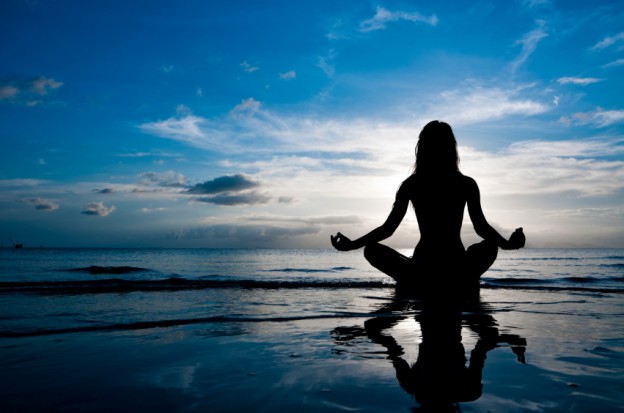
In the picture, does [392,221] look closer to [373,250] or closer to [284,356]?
[373,250]

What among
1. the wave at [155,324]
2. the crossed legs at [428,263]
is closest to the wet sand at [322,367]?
the wave at [155,324]

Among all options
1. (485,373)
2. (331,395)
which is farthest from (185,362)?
(485,373)

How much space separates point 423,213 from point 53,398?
418 cm

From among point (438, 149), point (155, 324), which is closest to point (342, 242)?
point (438, 149)

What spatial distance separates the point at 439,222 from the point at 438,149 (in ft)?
3.01

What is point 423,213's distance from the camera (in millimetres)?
5203

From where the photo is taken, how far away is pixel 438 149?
17.0ft

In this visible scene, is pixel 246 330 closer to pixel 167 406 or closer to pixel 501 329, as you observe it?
pixel 167 406

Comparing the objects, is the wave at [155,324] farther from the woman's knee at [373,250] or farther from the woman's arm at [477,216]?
the woman's arm at [477,216]

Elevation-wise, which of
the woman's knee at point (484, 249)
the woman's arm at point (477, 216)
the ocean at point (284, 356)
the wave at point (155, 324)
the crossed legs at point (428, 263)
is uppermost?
the woman's arm at point (477, 216)

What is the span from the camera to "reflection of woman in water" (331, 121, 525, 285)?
5.05m

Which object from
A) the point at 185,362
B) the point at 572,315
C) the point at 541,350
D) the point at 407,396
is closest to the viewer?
the point at 407,396

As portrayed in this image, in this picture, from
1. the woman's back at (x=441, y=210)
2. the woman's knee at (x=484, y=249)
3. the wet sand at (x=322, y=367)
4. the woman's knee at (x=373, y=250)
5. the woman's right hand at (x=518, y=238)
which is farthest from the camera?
the woman's knee at (x=373, y=250)

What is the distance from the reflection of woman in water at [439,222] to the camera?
5.05 m
